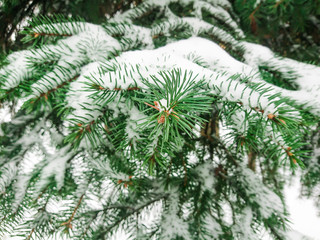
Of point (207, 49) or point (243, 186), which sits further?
point (243, 186)

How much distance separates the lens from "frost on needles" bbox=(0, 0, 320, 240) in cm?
51

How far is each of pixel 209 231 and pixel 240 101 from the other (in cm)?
67

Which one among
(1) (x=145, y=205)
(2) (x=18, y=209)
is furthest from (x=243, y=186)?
(2) (x=18, y=209)

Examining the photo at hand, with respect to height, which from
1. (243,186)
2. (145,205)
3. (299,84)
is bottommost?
(145,205)

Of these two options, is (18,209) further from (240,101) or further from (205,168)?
(240,101)

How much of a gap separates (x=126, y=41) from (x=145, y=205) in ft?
2.50

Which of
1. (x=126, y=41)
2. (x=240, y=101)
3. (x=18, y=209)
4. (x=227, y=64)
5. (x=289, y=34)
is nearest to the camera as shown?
(x=240, y=101)

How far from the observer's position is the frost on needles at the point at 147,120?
1.66ft

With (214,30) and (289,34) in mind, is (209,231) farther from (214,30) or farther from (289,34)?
(289,34)

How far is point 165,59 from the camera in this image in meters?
0.57

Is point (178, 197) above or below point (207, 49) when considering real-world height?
below

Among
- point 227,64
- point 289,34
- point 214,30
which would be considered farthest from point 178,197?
point 289,34

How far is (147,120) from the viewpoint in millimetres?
450

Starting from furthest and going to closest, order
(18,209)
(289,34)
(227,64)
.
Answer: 1. (289,34)
2. (18,209)
3. (227,64)
